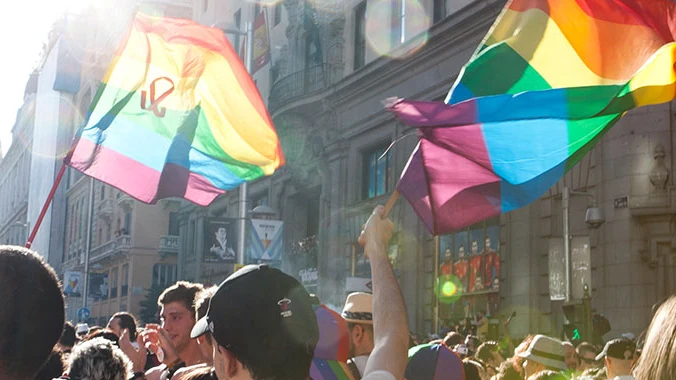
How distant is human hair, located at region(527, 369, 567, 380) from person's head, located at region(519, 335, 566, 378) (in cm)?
8

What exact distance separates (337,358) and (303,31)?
2580 cm

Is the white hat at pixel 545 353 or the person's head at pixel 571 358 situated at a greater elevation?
the white hat at pixel 545 353

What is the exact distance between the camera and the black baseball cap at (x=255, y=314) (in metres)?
2.55

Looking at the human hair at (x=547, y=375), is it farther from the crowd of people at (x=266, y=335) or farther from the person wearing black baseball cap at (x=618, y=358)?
the person wearing black baseball cap at (x=618, y=358)

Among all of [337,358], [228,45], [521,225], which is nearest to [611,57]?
[337,358]

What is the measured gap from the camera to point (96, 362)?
194 inches

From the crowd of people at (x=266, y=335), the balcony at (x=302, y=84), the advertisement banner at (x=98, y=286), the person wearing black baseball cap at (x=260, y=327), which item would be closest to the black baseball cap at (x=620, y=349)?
the crowd of people at (x=266, y=335)

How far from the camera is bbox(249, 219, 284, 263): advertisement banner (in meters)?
15.5

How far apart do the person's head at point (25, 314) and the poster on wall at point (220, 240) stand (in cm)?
1409

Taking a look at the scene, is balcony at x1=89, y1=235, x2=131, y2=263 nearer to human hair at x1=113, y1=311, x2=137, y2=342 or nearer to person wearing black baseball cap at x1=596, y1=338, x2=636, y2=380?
human hair at x1=113, y1=311, x2=137, y2=342

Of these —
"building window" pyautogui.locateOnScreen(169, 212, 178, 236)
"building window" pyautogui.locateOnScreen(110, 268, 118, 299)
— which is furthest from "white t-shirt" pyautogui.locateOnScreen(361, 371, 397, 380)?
"building window" pyautogui.locateOnScreen(110, 268, 118, 299)

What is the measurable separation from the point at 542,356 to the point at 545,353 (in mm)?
32

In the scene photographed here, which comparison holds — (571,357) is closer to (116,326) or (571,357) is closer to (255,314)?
(116,326)

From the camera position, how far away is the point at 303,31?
29.6 m
